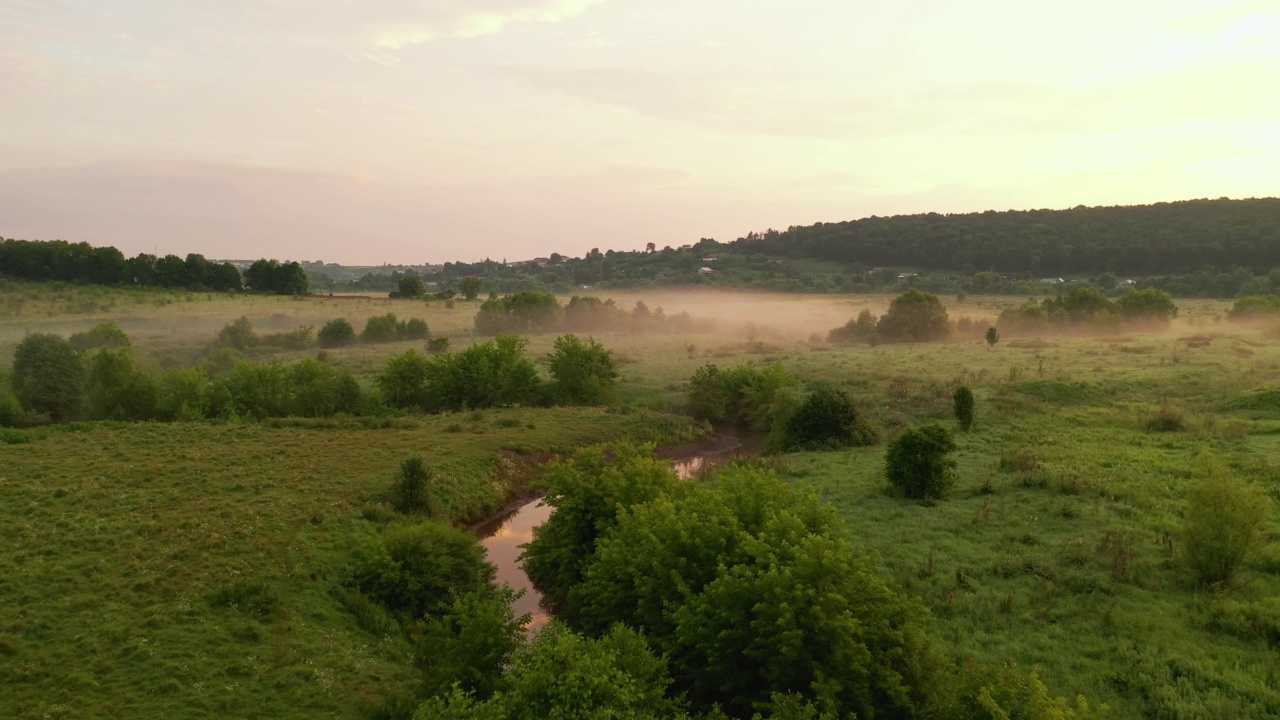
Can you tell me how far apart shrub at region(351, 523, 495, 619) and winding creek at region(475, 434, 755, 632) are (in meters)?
1.51

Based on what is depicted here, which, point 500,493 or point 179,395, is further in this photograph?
point 179,395

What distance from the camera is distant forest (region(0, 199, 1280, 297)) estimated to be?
9362 centimetres

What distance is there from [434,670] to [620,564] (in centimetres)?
438

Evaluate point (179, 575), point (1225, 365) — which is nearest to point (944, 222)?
point (1225, 365)

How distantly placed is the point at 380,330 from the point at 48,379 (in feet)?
131

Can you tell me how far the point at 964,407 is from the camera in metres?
34.6

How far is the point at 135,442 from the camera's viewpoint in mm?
32344

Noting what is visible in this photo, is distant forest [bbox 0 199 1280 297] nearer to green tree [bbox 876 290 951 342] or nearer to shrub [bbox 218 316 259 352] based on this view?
shrub [bbox 218 316 259 352]

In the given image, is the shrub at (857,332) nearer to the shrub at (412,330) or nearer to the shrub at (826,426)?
the shrub at (826,426)

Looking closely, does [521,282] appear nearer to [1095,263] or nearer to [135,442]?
[1095,263]

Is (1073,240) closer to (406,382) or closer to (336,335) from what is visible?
(336,335)

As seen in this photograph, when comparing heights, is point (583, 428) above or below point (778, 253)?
below

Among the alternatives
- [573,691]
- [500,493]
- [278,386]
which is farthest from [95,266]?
[573,691]

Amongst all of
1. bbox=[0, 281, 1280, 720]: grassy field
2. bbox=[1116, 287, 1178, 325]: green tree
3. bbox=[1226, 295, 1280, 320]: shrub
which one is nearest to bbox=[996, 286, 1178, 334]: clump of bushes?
bbox=[1116, 287, 1178, 325]: green tree
